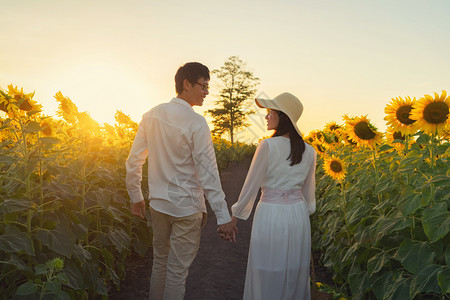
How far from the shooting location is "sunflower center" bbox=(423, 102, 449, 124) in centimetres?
317

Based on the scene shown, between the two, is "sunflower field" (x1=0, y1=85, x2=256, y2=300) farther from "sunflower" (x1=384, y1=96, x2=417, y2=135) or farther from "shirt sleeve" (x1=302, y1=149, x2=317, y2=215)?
"sunflower" (x1=384, y1=96, x2=417, y2=135)

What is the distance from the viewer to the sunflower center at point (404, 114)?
354 centimetres

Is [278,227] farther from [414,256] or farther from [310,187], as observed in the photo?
[414,256]

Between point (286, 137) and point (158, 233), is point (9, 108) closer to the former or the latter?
point (158, 233)

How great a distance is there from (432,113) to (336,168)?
1504 millimetres

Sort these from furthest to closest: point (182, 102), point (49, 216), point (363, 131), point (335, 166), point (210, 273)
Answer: point (210, 273), point (335, 166), point (363, 131), point (182, 102), point (49, 216)

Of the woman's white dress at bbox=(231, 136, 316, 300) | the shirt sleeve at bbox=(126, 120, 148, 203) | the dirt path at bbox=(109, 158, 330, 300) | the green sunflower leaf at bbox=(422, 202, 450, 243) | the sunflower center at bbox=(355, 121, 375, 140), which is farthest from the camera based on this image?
the dirt path at bbox=(109, 158, 330, 300)

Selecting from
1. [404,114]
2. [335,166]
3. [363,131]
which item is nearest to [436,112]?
[404,114]

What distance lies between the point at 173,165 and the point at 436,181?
1.85m

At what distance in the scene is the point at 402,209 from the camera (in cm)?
294

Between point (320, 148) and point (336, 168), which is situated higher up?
point (320, 148)

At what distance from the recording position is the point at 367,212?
408 centimetres

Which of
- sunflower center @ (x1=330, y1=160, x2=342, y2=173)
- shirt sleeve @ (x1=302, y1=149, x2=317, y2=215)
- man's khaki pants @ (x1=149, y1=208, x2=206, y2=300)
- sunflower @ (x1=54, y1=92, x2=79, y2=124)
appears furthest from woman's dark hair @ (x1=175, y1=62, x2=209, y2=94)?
sunflower center @ (x1=330, y1=160, x2=342, y2=173)

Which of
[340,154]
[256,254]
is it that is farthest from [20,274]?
[340,154]
